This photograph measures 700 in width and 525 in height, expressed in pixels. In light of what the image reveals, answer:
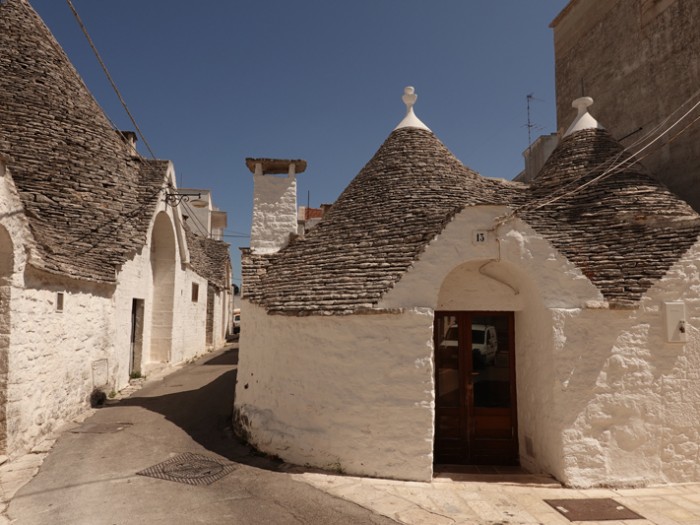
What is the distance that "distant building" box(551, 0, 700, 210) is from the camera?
9.39 metres

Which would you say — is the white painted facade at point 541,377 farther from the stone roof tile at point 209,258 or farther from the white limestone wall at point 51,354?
the stone roof tile at point 209,258

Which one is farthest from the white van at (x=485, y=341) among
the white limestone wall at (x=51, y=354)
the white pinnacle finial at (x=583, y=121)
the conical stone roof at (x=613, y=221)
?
the white limestone wall at (x=51, y=354)

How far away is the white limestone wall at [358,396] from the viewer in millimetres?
6242

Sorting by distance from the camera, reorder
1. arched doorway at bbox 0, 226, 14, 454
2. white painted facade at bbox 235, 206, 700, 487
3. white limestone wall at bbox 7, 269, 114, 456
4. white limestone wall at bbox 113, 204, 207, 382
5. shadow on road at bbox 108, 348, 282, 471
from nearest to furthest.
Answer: white painted facade at bbox 235, 206, 700, 487
arched doorway at bbox 0, 226, 14, 454
white limestone wall at bbox 7, 269, 114, 456
shadow on road at bbox 108, 348, 282, 471
white limestone wall at bbox 113, 204, 207, 382

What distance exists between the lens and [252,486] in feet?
19.4

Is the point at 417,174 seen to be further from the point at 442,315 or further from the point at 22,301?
the point at 22,301

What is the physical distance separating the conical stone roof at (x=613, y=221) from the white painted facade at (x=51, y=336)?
762cm

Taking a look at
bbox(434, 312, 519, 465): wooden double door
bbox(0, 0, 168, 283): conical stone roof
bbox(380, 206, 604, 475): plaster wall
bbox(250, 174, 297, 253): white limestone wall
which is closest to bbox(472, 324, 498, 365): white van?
bbox(434, 312, 519, 465): wooden double door

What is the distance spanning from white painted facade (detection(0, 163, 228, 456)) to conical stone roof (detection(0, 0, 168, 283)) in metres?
0.80

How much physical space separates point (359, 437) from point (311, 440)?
2.44 ft

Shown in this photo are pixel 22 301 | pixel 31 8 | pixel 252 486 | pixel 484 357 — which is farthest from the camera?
pixel 31 8

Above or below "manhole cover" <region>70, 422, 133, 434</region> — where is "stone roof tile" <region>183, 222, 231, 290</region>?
above

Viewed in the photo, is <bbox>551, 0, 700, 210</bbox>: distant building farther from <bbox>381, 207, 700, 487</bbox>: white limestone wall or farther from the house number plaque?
the house number plaque

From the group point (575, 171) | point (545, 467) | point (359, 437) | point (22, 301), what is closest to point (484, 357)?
point (545, 467)
